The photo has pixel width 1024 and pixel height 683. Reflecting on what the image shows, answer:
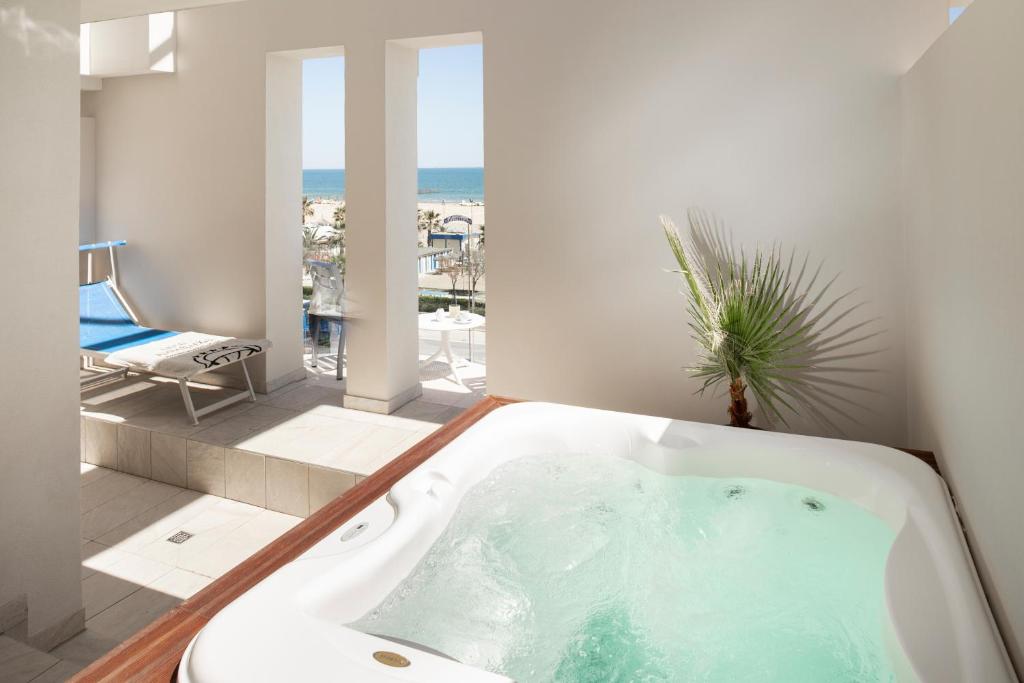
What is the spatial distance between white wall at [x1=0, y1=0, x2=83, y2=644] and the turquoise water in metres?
1.34

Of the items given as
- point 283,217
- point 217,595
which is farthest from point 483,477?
point 283,217

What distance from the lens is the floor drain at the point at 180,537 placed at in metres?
3.13

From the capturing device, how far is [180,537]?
10.4ft

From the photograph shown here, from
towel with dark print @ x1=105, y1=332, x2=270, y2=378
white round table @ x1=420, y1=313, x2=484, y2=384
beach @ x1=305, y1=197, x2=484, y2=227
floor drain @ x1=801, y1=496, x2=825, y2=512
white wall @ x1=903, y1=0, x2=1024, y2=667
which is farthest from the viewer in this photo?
beach @ x1=305, y1=197, x2=484, y2=227

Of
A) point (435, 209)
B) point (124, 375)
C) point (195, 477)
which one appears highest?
point (435, 209)

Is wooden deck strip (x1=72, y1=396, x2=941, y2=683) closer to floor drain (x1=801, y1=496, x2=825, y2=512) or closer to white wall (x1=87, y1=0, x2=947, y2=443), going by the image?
floor drain (x1=801, y1=496, x2=825, y2=512)

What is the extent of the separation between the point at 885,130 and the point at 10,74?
319cm

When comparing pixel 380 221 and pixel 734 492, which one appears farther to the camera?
pixel 380 221

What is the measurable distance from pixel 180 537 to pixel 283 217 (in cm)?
219

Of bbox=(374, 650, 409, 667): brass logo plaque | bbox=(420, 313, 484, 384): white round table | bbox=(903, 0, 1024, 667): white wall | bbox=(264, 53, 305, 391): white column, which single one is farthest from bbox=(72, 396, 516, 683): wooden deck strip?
bbox=(264, 53, 305, 391): white column

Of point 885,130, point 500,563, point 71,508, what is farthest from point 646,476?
point 71,508

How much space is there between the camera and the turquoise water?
161cm

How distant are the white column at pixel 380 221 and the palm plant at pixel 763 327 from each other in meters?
1.65

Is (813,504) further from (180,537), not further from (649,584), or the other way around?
(180,537)
